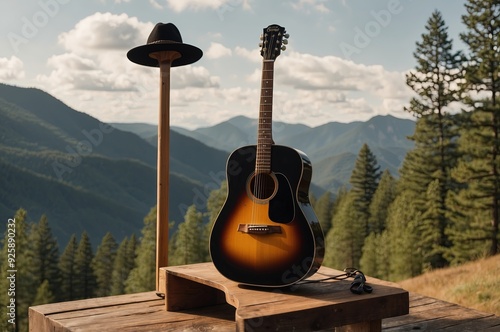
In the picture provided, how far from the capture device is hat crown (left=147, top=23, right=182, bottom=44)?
476cm

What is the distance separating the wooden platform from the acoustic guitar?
286mm

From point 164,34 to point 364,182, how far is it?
38056 millimetres

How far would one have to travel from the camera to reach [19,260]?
29562 mm

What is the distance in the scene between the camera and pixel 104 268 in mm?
47469

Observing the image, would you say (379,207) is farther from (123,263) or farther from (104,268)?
(104,268)

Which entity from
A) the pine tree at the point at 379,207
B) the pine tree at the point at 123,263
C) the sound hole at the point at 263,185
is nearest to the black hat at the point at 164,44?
the sound hole at the point at 263,185

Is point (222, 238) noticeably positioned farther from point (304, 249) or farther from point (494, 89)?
point (494, 89)

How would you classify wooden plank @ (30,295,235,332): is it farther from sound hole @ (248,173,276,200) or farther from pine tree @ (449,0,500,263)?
pine tree @ (449,0,500,263)

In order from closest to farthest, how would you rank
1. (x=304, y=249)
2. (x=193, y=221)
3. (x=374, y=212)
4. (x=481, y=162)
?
(x=304, y=249)
(x=481, y=162)
(x=193, y=221)
(x=374, y=212)

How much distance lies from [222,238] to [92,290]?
149 ft

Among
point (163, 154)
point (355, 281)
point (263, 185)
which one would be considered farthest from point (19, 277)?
point (355, 281)

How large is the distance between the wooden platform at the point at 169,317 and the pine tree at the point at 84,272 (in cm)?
4244

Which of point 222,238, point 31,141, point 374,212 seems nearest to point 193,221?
point 374,212

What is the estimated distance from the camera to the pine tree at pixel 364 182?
4100 centimetres
